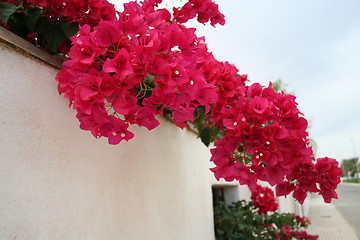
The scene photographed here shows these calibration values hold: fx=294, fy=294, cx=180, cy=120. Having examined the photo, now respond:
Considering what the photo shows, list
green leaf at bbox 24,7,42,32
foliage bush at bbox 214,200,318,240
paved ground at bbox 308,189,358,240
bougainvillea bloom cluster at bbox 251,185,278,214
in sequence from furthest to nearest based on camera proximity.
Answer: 1. paved ground at bbox 308,189,358,240
2. bougainvillea bloom cluster at bbox 251,185,278,214
3. foliage bush at bbox 214,200,318,240
4. green leaf at bbox 24,7,42,32

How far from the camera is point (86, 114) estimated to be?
883 mm

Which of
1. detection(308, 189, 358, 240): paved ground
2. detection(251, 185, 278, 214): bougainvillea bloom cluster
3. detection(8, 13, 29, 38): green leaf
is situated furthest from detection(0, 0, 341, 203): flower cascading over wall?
detection(308, 189, 358, 240): paved ground

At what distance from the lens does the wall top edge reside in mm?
902

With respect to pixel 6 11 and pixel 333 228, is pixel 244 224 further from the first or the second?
pixel 333 228

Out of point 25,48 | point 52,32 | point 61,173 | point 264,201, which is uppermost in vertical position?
point 52,32

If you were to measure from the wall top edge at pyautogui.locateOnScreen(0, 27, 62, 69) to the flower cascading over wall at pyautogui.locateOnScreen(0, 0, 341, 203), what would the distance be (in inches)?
6.1

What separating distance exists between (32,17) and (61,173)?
60 centimetres

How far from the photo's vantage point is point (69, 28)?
115 cm

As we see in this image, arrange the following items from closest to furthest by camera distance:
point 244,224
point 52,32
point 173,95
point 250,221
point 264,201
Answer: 1. point 173,95
2. point 52,32
3. point 244,224
4. point 250,221
5. point 264,201

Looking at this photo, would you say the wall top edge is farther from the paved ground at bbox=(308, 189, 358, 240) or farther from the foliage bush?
the paved ground at bbox=(308, 189, 358, 240)

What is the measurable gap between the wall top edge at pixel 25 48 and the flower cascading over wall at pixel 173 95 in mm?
154

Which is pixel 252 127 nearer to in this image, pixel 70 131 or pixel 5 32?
pixel 70 131

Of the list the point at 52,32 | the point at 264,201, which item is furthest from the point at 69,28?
the point at 264,201

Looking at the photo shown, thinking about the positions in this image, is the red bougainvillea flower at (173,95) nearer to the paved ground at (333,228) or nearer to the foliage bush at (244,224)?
the foliage bush at (244,224)
